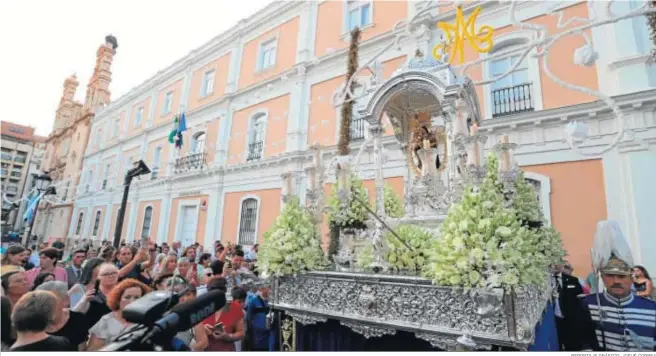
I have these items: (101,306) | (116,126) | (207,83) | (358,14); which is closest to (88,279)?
(101,306)

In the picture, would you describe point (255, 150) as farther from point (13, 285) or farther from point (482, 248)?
point (482, 248)

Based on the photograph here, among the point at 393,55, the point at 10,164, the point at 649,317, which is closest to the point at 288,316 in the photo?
the point at 649,317

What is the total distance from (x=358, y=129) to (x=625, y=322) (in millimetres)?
9183

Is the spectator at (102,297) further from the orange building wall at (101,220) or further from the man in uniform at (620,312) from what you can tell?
the orange building wall at (101,220)

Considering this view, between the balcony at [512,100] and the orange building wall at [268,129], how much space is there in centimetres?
783

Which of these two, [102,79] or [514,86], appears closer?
[514,86]

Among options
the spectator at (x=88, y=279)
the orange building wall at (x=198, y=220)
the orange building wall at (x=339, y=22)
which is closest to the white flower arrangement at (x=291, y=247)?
the spectator at (x=88, y=279)

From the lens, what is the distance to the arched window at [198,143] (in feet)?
56.5

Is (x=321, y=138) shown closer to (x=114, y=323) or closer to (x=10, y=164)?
(x=114, y=323)

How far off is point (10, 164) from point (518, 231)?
20481mm

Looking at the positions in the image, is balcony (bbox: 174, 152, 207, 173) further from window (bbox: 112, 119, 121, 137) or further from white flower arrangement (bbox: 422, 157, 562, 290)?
white flower arrangement (bbox: 422, 157, 562, 290)

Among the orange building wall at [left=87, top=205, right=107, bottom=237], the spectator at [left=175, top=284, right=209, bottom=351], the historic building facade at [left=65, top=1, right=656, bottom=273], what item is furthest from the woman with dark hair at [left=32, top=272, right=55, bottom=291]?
the orange building wall at [left=87, top=205, right=107, bottom=237]

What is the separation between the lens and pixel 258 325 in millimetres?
3928

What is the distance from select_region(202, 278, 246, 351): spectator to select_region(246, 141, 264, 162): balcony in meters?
10.9
